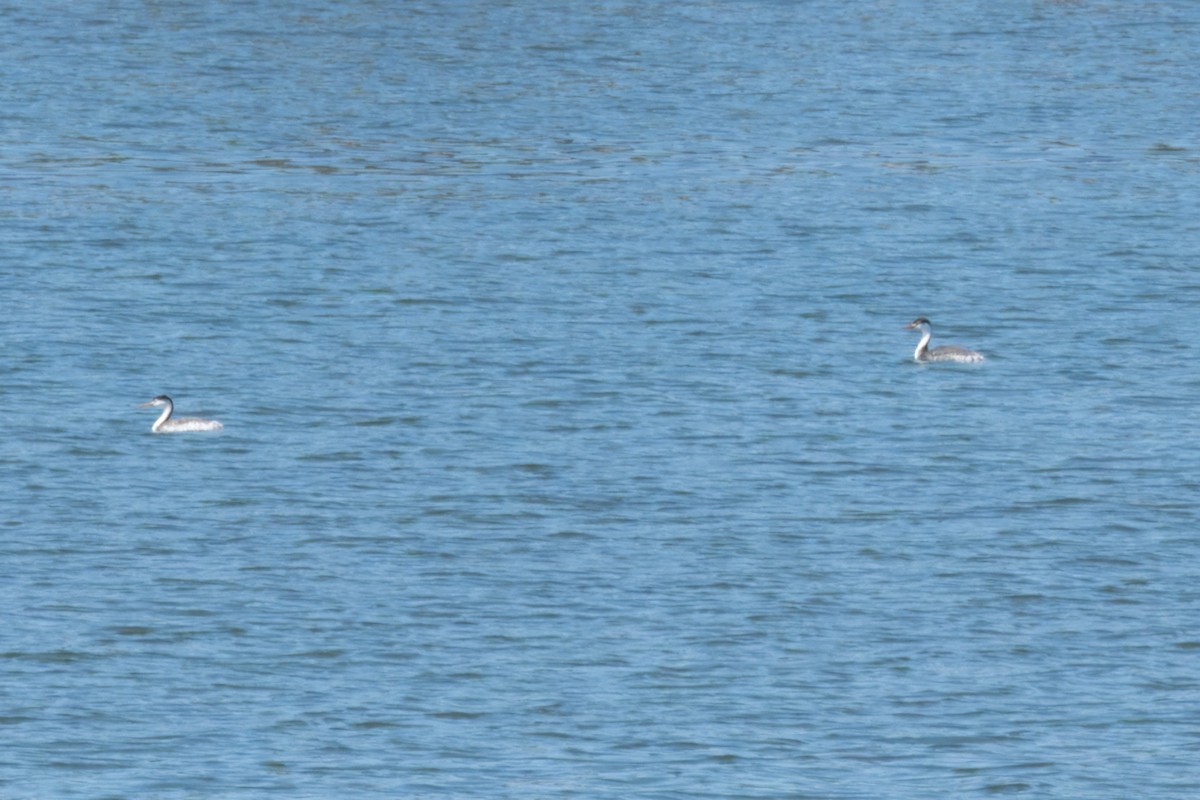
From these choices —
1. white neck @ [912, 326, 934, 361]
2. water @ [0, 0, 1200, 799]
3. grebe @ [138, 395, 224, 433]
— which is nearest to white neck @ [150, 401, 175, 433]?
grebe @ [138, 395, 224, 433]

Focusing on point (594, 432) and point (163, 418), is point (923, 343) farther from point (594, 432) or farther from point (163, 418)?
point (163, 418)

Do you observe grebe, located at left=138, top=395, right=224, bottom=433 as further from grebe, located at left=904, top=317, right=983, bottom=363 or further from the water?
grebe, located at left=904, top=317, right=983, bottom=363

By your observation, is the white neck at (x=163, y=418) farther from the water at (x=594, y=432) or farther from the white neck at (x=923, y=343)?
the white neck at (x=923, y=343)

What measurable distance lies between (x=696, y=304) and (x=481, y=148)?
520 inches

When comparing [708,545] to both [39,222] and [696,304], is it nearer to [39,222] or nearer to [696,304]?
[696,304]

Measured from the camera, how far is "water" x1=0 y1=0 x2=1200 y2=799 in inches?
819

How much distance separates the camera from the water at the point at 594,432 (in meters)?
20.8

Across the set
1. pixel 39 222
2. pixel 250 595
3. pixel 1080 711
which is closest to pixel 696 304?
pixel 39 222

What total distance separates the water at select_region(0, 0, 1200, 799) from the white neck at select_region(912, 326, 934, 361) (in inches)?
13.0

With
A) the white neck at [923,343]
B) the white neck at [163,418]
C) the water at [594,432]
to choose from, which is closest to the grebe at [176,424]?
the white neck at [163,418]

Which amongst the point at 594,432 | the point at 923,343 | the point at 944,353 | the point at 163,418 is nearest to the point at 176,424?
the point at 163,418

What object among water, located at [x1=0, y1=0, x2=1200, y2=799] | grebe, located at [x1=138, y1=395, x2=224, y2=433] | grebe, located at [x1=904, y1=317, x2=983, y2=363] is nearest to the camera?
water, located at [x1=0, y1=0, x2=1200, y2=799]

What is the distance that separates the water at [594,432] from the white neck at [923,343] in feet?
1.08

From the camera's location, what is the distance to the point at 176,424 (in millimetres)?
30141
